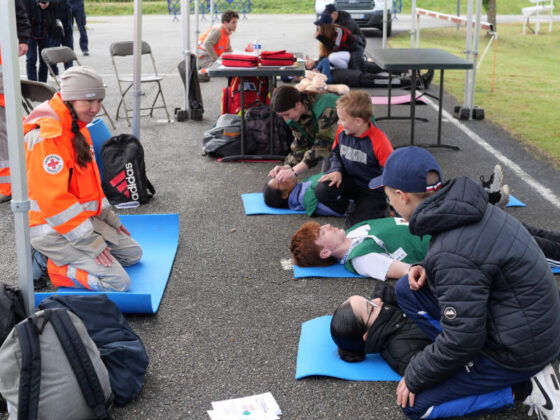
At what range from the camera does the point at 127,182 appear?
605 cm

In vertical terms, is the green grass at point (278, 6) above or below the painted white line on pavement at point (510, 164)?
above

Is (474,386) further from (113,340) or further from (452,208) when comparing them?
(113,340)

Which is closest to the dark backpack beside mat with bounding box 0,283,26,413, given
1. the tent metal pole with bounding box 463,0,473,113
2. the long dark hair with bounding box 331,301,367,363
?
the long dark hair with bounding box 331,301,367,363

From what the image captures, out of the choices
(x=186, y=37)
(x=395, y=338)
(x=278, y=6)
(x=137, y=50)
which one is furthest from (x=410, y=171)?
(x=278, y=6)

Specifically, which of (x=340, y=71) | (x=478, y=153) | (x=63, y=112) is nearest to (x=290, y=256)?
(x=63, y=112)

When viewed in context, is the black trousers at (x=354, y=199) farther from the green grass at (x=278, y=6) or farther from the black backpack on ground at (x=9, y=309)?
the green grass at (x=278, y=6)

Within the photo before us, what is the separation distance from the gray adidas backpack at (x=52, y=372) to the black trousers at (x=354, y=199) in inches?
114

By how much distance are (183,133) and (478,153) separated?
3.87m

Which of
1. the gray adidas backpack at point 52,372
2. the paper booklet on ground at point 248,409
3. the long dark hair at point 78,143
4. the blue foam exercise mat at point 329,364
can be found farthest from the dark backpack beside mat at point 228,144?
the gray adidas backpack at point 52,372

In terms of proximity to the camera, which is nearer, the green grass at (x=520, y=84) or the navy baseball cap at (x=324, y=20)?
the green grass at (x=520, y=84)

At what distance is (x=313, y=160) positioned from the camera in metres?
6.30

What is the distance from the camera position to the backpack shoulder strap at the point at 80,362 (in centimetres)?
286

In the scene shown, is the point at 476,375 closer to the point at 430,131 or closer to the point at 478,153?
the point at 478,153

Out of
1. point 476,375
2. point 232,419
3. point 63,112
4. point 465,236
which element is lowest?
point 232,419
